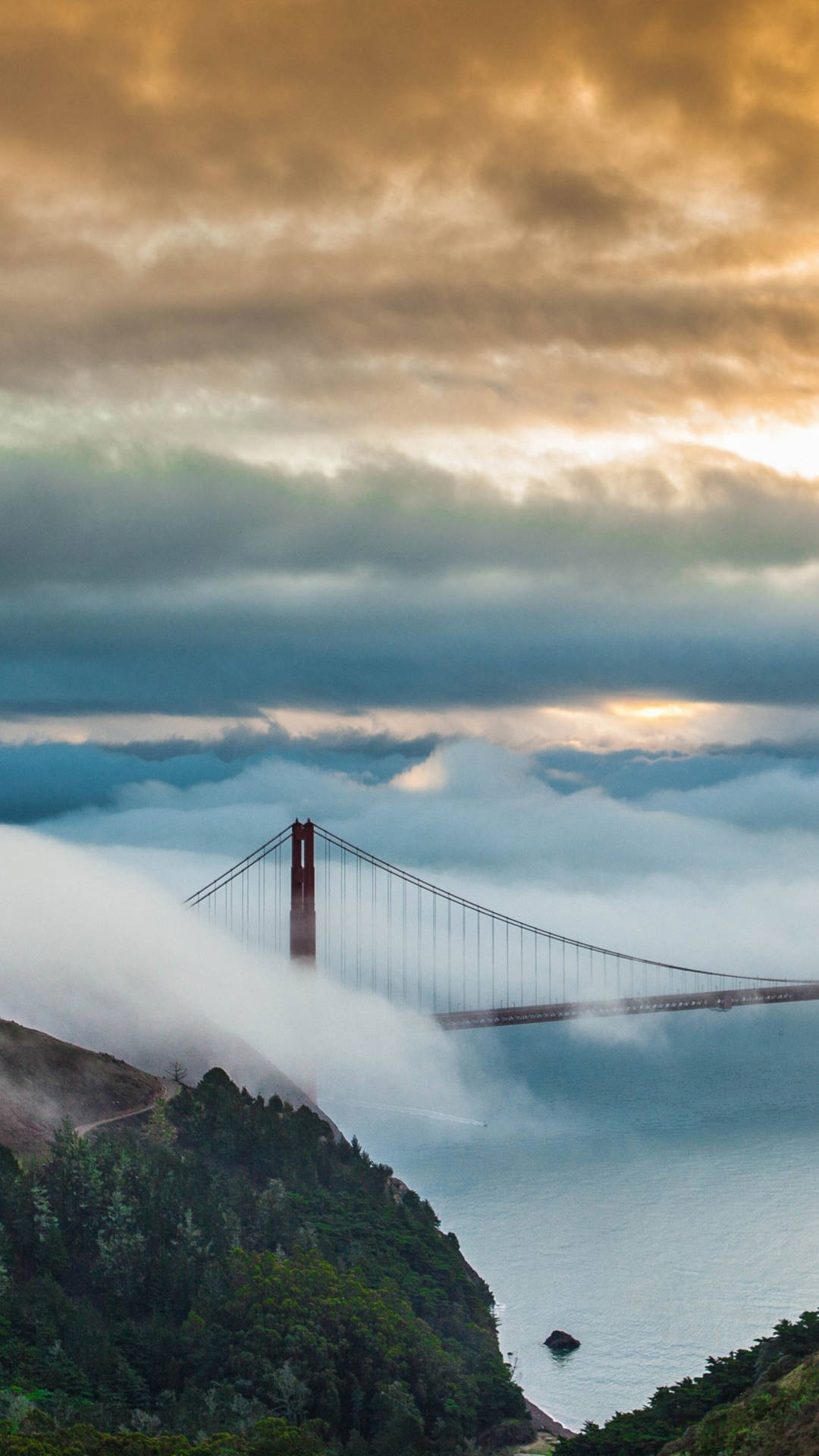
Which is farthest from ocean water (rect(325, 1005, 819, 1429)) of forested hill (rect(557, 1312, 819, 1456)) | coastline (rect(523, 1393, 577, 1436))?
forested hill (rect(557, 1312, 819, 1456))

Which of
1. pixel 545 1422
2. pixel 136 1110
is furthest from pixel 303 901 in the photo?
pixel 545 1422

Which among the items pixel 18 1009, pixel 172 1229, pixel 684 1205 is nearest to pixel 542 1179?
pixel 684 1205

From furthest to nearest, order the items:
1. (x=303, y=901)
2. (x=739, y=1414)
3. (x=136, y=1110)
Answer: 1. (x=303, y=901)
2. (x=136, y=1110)
3. (x=739, y=1414)

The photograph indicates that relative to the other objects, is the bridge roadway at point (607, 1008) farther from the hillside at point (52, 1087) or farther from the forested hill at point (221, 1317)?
the forested hill at point (221, 1317)

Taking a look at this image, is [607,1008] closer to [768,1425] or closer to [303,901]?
[303,901]

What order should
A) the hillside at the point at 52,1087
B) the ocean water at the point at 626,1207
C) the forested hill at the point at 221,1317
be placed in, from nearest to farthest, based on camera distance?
the forested hill at the point at 221,1317 → the hillside at the point at 52,1087 → the ocean water at the point at 626,1207

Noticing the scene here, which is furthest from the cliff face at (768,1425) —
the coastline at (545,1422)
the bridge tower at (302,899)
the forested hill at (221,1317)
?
the bridge tower at (302,899)

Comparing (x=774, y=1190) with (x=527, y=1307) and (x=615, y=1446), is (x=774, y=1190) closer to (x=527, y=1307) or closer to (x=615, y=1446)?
(x=527, y=1307)
